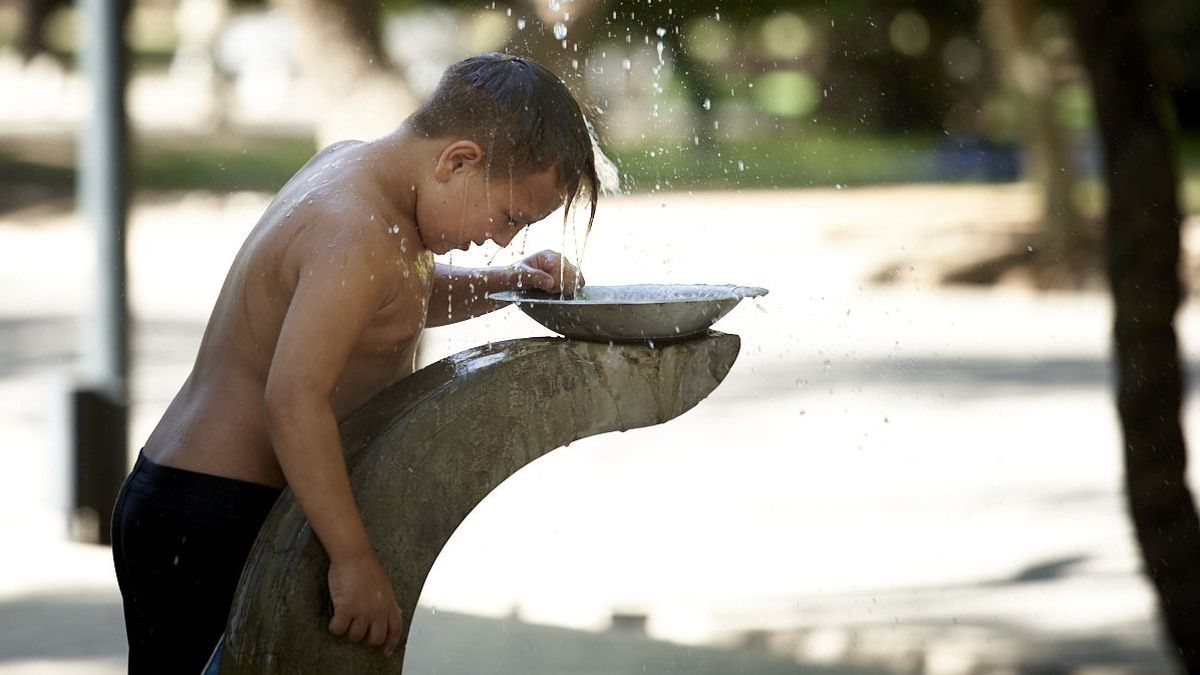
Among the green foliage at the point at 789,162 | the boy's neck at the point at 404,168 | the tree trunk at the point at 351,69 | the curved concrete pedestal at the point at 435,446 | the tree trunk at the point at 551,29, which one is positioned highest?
the green foliage at the point at 789,162

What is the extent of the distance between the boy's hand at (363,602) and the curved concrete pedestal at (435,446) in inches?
1.1

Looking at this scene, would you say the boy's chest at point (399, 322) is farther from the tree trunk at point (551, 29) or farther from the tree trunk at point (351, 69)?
the tree trunk at point (551, 29)

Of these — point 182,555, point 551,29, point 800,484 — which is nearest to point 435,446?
point 182,555

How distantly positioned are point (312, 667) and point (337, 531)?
0.67 ft

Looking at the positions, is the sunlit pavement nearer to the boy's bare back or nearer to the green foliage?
the boy's bare back

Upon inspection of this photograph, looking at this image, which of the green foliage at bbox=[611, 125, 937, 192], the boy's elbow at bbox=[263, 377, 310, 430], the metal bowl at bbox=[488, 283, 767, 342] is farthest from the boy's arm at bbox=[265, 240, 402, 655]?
the green foliage at bbox=[611, 125, 937, 192]

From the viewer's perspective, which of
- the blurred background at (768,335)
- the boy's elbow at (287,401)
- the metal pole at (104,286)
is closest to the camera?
the boy's elbow at (287,401)

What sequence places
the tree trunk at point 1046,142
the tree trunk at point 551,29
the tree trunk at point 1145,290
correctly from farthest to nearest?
the tree trunk at point 1046,142 → the tree trunk at point 551,29 → the tree trunk at point 1145,290

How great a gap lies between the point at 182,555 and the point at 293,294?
43cm

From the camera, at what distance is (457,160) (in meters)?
2.09

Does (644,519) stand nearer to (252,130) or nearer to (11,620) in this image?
(11,620)

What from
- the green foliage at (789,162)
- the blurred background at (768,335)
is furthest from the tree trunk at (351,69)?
the green foliage at (789,162)

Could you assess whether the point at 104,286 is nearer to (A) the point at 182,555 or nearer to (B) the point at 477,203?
(A) the point at 182,555

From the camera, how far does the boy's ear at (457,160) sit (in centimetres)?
209
